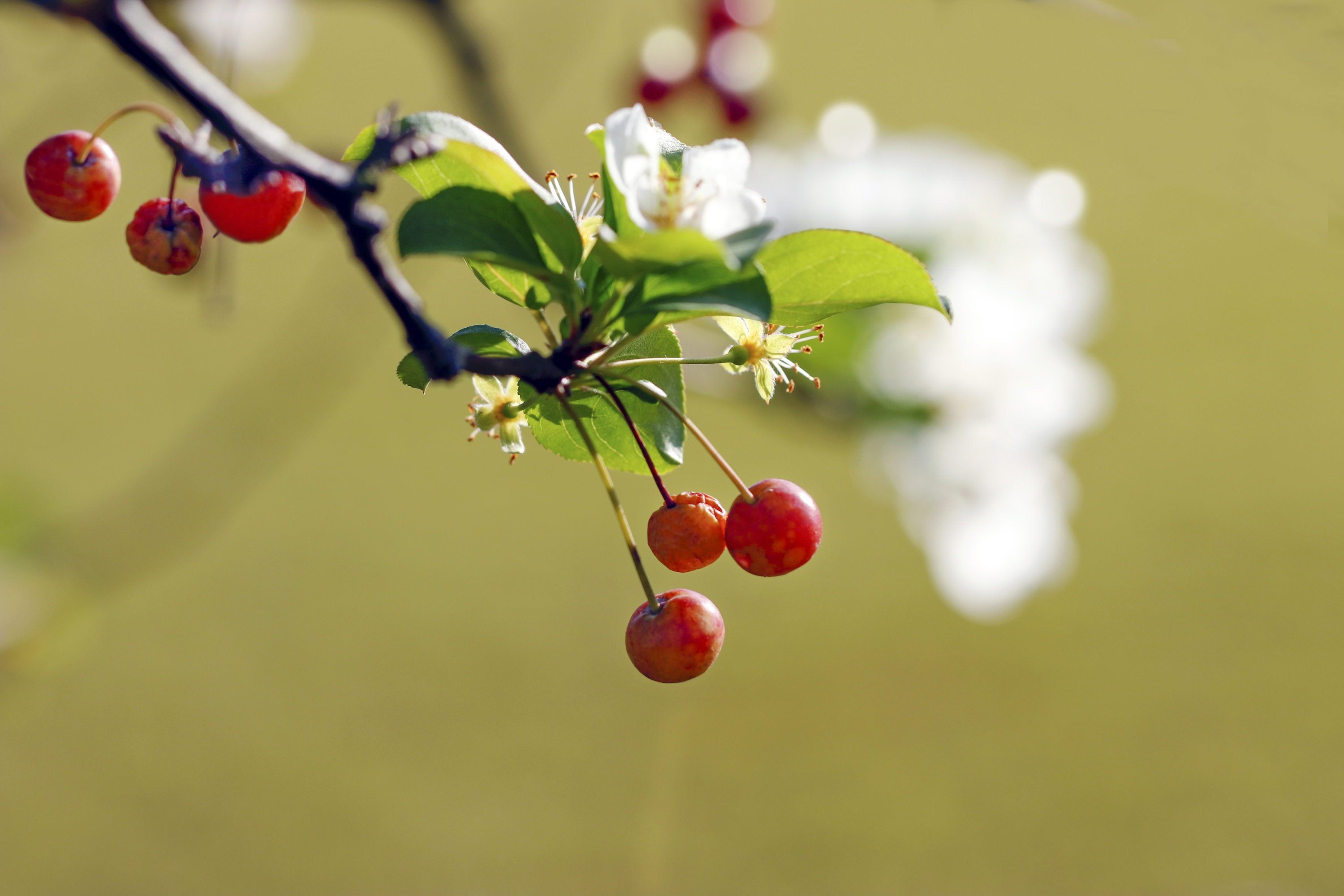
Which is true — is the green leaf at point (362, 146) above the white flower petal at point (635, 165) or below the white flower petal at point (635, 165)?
above

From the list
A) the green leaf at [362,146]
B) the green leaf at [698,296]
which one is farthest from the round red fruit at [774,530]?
the green leaf at [362,146]

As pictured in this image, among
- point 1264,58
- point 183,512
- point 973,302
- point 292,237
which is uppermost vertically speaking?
point 292,237


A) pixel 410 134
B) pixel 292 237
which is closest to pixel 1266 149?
pixel 410 134

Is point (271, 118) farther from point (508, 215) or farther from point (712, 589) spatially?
point (712, 589)

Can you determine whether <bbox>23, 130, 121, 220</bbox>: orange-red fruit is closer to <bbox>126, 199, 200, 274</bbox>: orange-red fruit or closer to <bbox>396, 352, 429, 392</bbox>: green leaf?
<bbox>126, 199, 200, 274</bbox>: orange-red fruit

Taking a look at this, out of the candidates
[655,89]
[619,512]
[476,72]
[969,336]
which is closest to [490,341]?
[619,512]

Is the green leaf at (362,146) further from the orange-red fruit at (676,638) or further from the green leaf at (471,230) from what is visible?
the orange-red fruit at (676,638)
